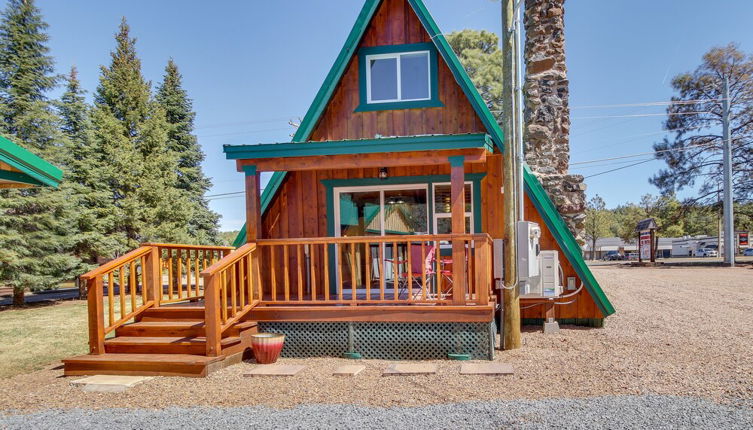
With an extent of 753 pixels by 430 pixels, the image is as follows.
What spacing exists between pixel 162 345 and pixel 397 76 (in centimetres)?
575

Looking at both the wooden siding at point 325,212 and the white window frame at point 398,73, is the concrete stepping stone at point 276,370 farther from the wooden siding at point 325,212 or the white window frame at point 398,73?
the white window frame at point 398,73

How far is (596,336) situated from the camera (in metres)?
7.78

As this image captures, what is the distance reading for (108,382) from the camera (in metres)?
5.53

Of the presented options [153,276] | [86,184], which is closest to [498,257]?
[153,276]

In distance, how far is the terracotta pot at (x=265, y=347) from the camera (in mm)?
6312

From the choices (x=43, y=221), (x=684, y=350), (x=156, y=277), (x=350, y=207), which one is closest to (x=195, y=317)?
(x=156, y=277)

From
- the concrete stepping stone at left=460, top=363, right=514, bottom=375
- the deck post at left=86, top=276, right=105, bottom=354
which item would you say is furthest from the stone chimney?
the deck post at left=86, top=276, right=105, bottom=354

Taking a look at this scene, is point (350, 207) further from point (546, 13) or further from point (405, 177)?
point (546, 13)

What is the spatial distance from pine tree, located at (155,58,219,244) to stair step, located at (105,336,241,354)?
69.0 feet

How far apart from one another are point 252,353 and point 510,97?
4.95 meters

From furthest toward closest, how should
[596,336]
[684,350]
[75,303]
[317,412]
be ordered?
[75,303] → [596,336] → [684,350] → [317,412]

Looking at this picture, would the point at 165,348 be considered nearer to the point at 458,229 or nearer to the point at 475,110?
the point at 458,229

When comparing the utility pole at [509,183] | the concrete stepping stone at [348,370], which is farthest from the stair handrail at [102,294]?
the utility pole at [509,183]

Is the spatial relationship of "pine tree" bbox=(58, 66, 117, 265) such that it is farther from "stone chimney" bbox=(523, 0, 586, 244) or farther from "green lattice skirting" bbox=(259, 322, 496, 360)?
"stone chimney" bbox=(523, 0, 586, 244)
